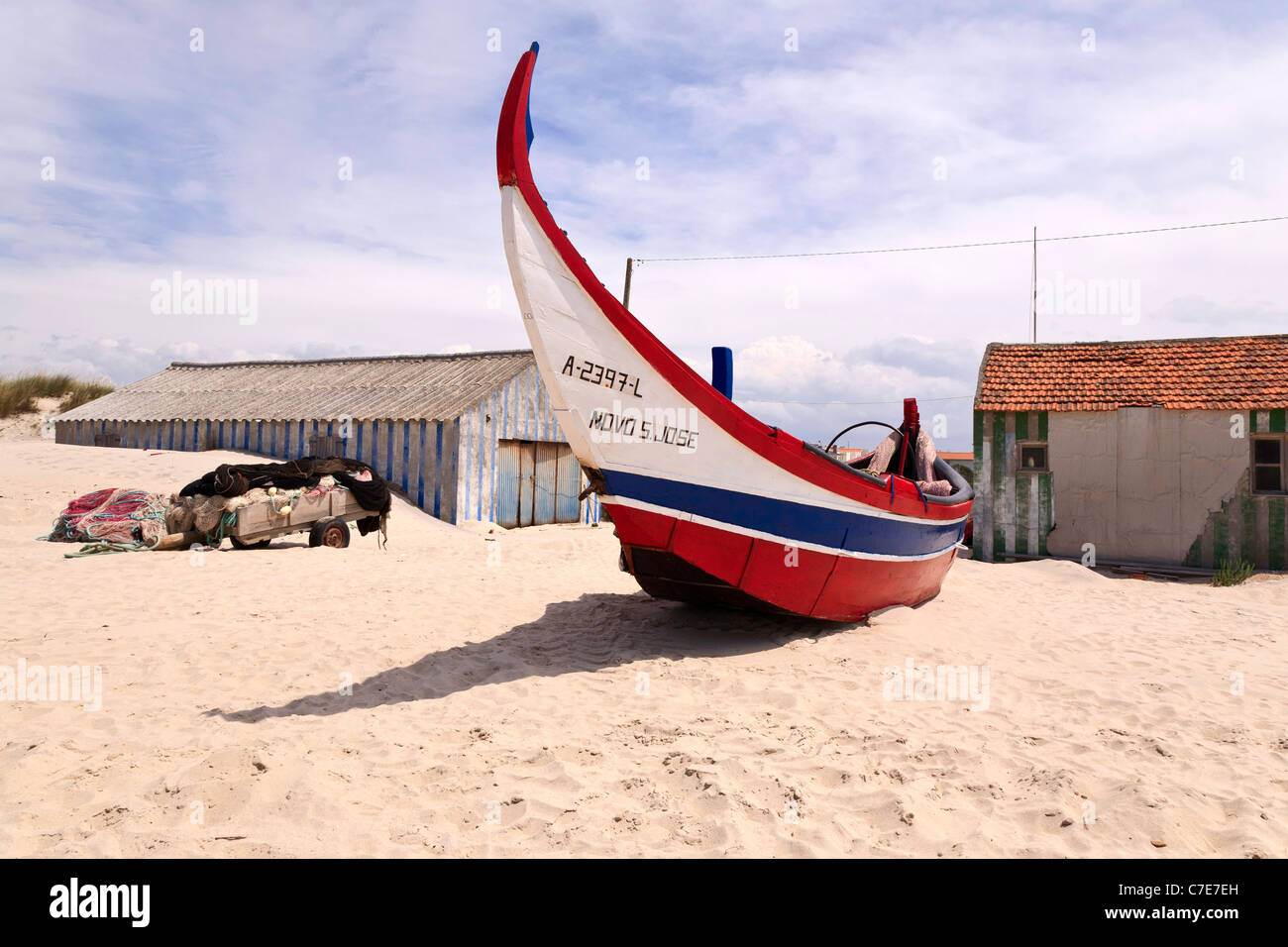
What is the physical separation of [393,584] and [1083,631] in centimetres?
765

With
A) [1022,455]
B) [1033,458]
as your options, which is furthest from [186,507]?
[1033,458]

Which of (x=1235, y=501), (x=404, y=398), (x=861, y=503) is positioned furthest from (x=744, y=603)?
(x=404, y=398)

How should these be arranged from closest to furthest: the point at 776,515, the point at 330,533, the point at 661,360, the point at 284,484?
1. the point at 661,360
2. the point at 776,515
3. the point at 330,533
4. the point at 284,484

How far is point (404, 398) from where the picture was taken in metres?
18.6

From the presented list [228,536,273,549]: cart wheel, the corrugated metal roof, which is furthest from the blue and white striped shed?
[228,536,273,549]: cart wheel

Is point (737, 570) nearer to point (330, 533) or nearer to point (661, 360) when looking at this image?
point (661, 360)

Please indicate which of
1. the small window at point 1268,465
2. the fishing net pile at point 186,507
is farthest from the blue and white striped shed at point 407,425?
the small window at point 1268,465

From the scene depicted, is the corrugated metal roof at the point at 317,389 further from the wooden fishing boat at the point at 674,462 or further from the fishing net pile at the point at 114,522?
the wooden fishing boat at the point at 674,462

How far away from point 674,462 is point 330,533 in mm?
8226

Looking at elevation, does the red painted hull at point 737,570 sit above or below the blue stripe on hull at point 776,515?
below

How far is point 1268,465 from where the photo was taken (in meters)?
13.4

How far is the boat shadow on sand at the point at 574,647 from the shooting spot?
5.30 metres

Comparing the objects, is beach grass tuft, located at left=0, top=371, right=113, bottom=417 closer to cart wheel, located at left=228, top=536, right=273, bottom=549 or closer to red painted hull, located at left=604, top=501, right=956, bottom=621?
cart wheel, located at left=228, top=536, right=273, bottom=549

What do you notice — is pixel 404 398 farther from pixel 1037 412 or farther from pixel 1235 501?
pixel 1235 501
